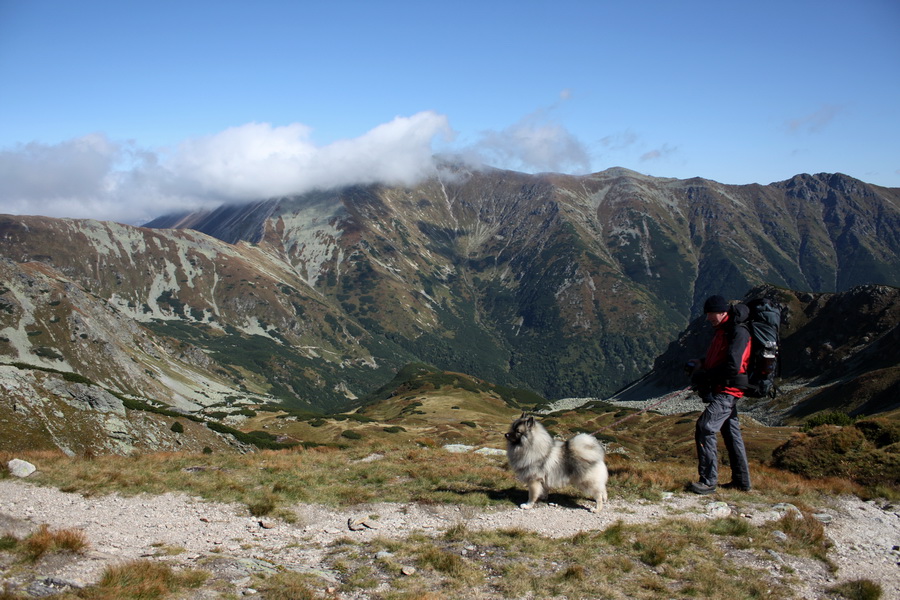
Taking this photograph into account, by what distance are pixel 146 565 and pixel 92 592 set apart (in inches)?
39.1

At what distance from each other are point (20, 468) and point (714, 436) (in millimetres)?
19247

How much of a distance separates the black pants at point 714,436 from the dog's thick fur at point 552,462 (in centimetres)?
250

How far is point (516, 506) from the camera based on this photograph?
13.7m

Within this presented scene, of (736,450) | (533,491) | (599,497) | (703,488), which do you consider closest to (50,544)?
(533,491)

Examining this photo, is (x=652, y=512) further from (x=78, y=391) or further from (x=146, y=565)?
(x=78, y=391)

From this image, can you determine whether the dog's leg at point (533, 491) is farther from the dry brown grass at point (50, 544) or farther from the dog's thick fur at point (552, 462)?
the dry brown grass at point (50, 544)

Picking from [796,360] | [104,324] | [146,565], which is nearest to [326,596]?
[146,565]

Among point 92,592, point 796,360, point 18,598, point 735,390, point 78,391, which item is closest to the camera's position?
point 18,598

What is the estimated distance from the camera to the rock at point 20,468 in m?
15.3

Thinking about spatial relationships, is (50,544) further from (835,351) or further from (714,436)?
(835,351)

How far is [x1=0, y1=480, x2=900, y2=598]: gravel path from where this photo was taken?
9.88m

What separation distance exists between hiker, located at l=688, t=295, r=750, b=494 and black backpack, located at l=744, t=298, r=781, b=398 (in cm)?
15

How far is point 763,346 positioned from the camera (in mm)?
12328

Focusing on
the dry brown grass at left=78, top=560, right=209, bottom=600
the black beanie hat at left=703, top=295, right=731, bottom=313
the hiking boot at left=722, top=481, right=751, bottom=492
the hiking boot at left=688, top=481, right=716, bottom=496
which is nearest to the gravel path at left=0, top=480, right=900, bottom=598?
the hiking boot at left=688, top=481, right=716, bottom=496
